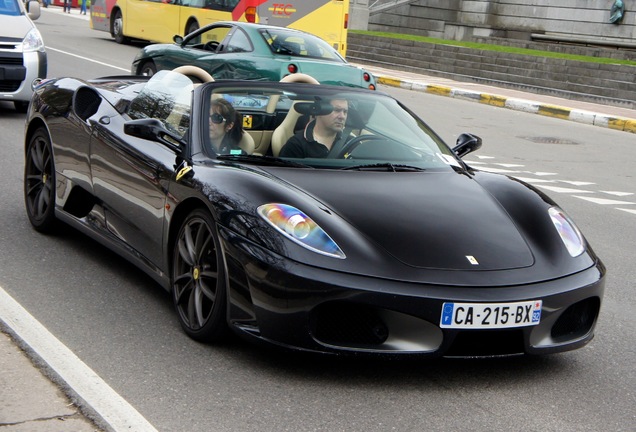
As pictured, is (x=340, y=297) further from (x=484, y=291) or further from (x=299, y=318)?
(x=484, y=291)

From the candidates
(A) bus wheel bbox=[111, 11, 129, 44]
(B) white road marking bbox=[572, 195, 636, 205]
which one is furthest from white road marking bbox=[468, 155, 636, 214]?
(A) bus wheel bbox=[111, 11, 129, 44]

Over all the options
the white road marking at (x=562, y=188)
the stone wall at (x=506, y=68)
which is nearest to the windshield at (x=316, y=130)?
the white road marking at (x=562, y=188)

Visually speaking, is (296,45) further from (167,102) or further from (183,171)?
(183,171)

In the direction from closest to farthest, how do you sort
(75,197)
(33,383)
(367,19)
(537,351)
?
(33,383), (537,351), (75,197), (367,19)

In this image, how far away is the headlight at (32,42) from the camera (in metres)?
13.1

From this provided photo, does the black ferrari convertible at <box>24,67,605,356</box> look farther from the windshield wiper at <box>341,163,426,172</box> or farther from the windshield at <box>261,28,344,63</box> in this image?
the windshield at <box>261,28,344,63</box>

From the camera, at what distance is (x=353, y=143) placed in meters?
5.77

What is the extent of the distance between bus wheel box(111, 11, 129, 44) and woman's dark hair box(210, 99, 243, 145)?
2602 cm

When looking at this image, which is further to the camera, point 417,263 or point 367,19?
point 367,19

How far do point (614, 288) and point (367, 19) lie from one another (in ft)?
111

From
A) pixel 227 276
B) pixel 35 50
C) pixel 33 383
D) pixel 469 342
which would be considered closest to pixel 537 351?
pixel 469 342

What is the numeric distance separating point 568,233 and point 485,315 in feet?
3.10

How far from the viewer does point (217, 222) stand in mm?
4855

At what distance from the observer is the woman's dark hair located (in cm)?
569
